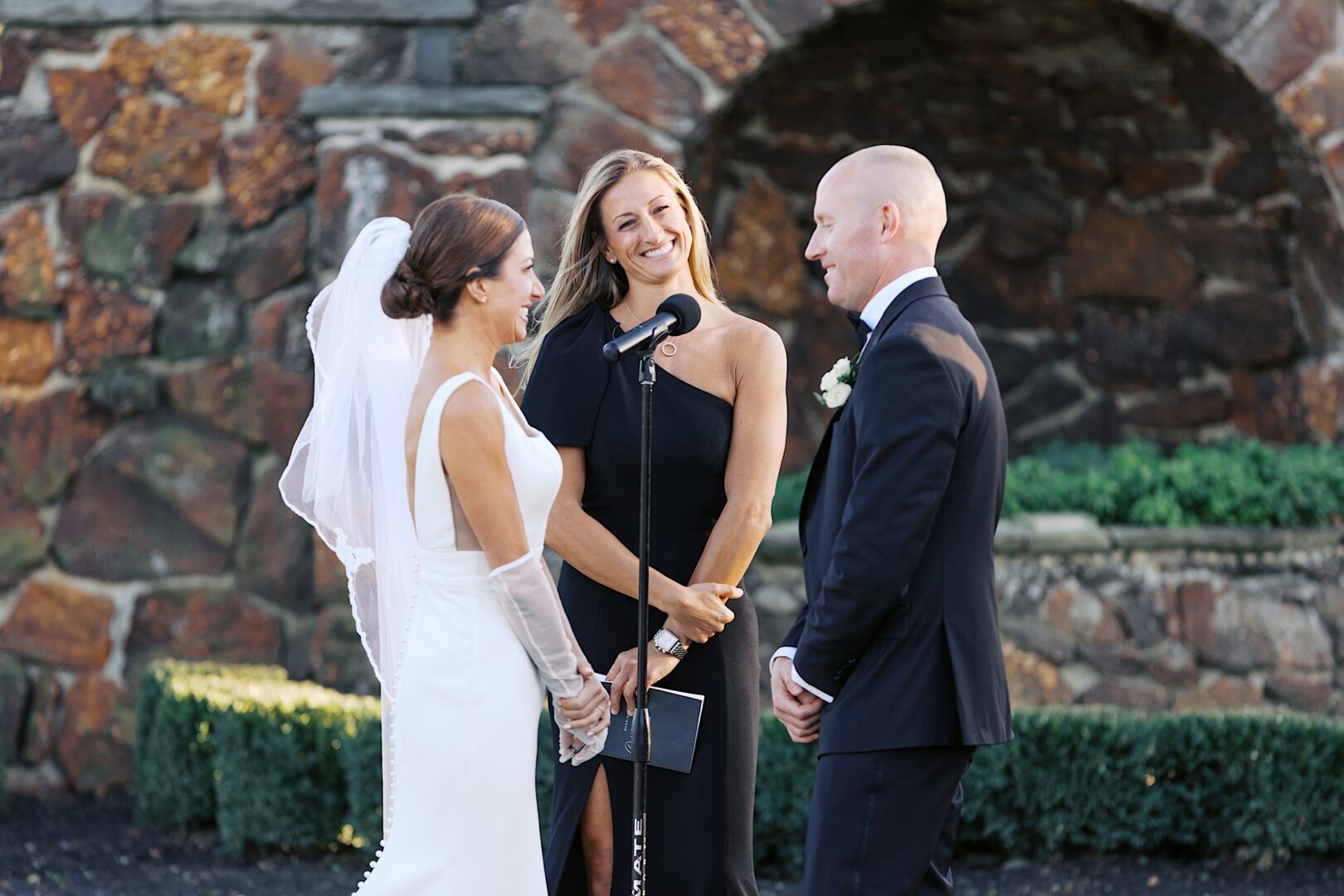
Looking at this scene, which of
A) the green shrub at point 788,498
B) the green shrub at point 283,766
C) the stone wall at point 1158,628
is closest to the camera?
the green shrub at point 283,766

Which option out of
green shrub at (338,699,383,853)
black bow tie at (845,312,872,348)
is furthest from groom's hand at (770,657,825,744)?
green shrub at (338,699,383,853)

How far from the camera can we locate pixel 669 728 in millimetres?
3184

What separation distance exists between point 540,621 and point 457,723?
244mm

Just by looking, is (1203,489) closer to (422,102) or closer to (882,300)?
(422,102)

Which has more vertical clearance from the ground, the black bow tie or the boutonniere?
the black bow tie

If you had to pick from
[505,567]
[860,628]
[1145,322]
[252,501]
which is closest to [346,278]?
[505,567]

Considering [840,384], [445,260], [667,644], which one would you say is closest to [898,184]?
[840,384]

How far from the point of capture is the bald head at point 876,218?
2771mm

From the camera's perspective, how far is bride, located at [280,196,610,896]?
109 inches

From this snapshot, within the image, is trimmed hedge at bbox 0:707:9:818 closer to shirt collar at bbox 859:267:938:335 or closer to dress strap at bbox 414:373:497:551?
dress strap at bbox 414:373:497:551

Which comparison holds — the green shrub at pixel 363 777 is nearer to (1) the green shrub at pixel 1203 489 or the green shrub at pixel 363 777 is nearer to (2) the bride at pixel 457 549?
(2) the bride at pixel 457 549

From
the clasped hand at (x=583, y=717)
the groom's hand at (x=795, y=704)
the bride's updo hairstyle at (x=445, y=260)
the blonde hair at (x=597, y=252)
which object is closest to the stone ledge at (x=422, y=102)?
the blonde hair at (x=597, y=252)

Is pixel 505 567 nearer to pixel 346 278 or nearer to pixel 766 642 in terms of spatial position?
pixel 346 278

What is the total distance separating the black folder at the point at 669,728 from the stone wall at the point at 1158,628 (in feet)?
8.10
